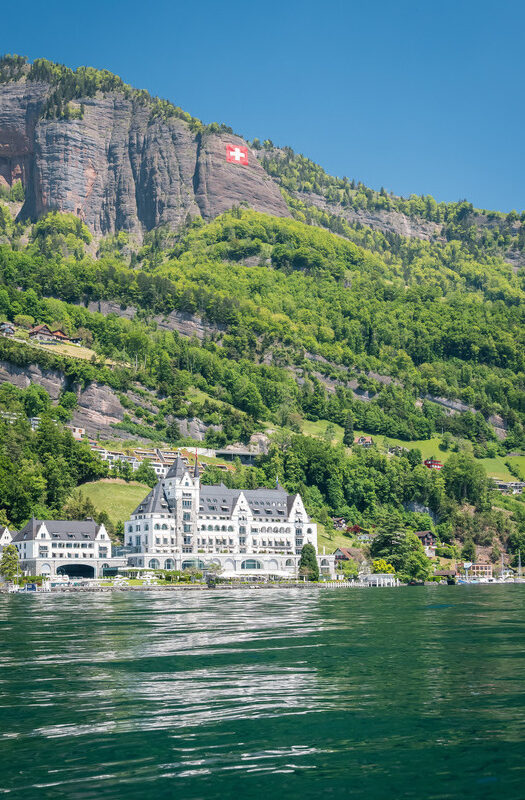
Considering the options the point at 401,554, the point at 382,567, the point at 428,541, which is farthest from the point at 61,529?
the point at 428,541

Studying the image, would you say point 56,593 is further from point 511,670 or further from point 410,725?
point 410,725

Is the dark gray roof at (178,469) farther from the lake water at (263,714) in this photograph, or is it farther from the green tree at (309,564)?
the lake water at (263,714)

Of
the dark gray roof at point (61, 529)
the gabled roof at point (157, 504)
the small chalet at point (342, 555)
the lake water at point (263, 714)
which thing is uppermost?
the gabled roof at point (157, 504)

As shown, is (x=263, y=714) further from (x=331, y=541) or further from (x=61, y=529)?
(x=331, y=541)

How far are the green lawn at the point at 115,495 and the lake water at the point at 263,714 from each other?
367 ft

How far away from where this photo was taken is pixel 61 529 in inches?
5408

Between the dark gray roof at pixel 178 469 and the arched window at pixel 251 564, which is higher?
the dark gray roof at pixel 178 469

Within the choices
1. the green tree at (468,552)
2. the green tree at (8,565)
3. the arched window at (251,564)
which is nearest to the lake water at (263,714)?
the green tree at (8,565)

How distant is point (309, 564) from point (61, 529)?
135ft

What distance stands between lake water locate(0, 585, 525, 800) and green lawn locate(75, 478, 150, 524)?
112 metres

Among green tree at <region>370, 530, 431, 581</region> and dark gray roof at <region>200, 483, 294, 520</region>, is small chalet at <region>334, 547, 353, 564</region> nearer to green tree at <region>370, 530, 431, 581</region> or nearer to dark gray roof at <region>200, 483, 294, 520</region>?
green tree at <region>370, 530, 431, 581</region>

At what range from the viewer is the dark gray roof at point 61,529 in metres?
135

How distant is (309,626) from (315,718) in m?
30.6

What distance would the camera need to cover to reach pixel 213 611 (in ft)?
234
